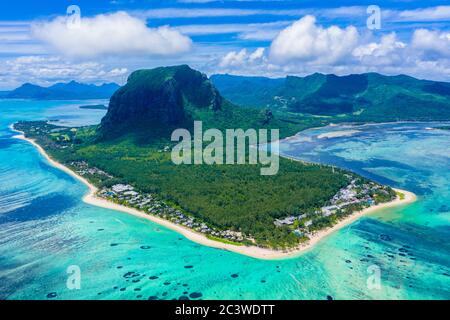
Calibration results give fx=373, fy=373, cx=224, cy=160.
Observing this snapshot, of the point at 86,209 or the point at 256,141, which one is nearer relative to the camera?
the point at 86,209

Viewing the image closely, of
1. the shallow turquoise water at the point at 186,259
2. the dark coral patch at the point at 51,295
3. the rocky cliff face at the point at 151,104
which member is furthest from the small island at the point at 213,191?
the dark coral patch at the point at 51,295

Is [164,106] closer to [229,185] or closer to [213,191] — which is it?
[229,185]

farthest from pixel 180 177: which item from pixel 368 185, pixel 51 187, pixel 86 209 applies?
pixel 368 185

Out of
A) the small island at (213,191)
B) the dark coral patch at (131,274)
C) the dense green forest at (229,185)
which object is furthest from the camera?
the dense green forest at (229,185)

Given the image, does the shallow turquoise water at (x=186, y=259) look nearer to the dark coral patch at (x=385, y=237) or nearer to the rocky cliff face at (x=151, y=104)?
the dark coral patch at (x=385, y=237)

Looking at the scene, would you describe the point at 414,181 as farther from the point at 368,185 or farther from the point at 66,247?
the point at 66,247

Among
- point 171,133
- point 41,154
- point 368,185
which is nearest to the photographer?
point 368,185
